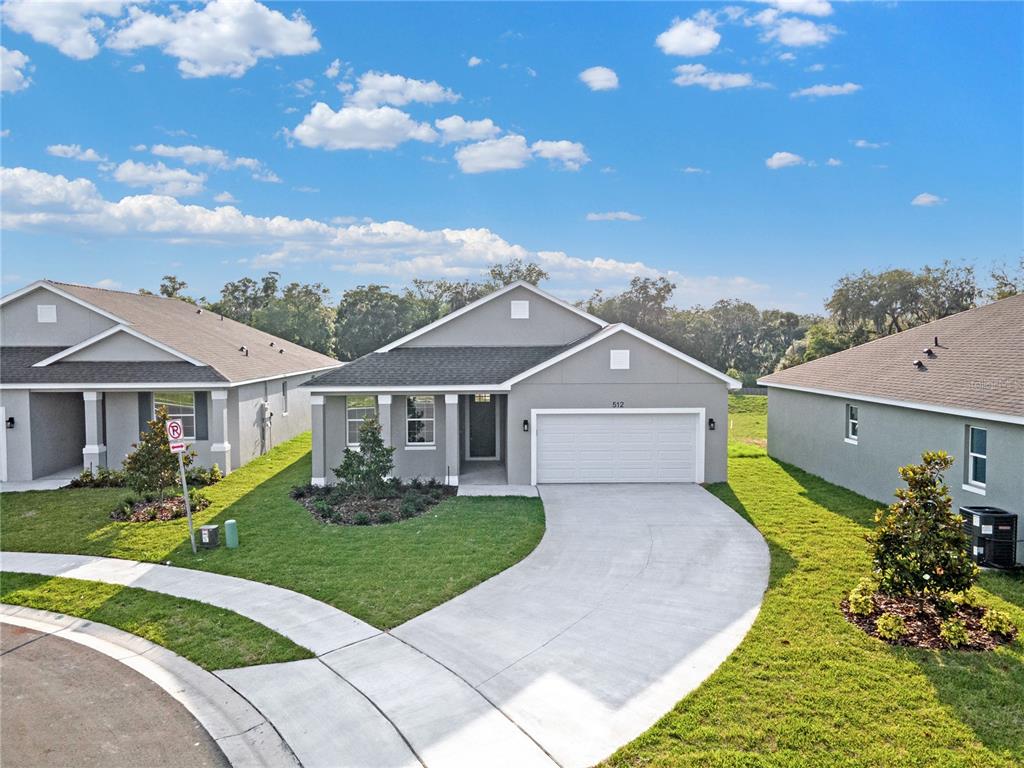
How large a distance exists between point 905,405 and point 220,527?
15.7 meters

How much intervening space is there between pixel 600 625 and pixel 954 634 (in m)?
4.35

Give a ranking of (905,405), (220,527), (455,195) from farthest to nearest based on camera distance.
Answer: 1. (455,195)
2. (905,405)
3. (220,527)

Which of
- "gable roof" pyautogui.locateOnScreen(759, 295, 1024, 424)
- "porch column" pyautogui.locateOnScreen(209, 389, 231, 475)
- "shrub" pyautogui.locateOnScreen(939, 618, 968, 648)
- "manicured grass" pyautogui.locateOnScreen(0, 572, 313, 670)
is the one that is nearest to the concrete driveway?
"manicured grass" pyautogui.locateOnScreen(0, 572, 313, 670)

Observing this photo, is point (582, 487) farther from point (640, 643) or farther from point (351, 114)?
point (351, 114)

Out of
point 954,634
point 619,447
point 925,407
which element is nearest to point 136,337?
point 619,447

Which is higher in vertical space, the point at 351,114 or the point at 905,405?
the point at 351,114

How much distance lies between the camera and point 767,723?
5812 mm

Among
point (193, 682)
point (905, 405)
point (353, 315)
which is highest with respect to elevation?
point (353, 315)

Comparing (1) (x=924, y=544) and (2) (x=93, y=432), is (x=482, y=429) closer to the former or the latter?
(2) (x=93, y=432)

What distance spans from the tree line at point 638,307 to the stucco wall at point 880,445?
24809mm

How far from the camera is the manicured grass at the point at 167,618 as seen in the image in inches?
290

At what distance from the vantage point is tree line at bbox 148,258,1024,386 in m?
49.2

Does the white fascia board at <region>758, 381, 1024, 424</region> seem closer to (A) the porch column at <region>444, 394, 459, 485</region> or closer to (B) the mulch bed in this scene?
(B) the mulch bed

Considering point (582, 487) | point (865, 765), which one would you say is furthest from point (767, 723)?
point (582, 487)
